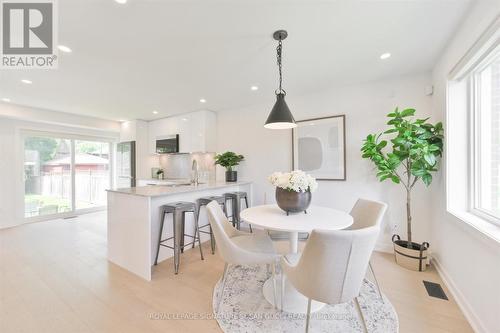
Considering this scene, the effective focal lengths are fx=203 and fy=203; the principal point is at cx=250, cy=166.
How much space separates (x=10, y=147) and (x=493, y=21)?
7.16 m

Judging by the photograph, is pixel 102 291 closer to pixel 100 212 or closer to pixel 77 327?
pixel 77 327

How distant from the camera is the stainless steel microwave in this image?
195 inches

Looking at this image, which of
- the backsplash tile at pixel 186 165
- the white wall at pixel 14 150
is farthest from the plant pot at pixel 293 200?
the white wall at pixel 14 150

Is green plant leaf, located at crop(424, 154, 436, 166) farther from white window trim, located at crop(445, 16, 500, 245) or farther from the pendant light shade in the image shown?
the pendant light shade

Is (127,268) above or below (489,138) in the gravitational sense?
below

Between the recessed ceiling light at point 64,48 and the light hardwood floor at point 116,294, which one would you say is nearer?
the light hardwood floor at point 116,294

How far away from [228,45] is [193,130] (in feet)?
9.14

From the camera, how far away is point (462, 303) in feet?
5.84

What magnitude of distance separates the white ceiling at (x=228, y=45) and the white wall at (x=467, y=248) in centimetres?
19

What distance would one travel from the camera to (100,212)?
216 inches

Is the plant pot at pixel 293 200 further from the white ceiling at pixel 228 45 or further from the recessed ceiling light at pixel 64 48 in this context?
the recessed ceiling light at pixel 64 48

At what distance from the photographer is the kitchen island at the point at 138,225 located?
233 cm

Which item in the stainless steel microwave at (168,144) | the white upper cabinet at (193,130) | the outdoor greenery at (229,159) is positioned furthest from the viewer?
the stainless steel microwave at (168,144)

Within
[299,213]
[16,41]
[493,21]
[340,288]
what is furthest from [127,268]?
[493,21]
